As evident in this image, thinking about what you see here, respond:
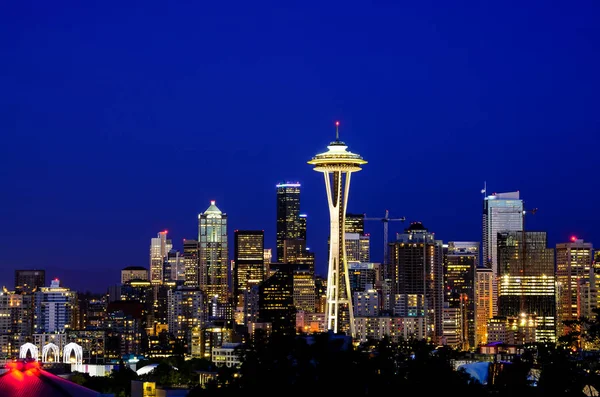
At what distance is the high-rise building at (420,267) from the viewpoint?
137875mm

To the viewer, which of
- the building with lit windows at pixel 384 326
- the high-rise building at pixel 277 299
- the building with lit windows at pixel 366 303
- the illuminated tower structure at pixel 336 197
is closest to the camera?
the illuminated tower structure at pixel 336 197

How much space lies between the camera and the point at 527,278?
144750 mm

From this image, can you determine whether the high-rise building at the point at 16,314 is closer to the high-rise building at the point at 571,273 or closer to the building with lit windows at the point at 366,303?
the building with lit windows at the point at 366,303

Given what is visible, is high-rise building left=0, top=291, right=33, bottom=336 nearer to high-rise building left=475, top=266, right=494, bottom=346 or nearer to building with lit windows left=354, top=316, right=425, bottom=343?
building with lit windows left=354, top=316, right=425, bottom=343

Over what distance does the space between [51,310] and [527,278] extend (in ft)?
177

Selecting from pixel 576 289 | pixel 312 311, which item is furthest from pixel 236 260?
pixel 576 289

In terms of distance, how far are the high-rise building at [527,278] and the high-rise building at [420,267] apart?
833cm

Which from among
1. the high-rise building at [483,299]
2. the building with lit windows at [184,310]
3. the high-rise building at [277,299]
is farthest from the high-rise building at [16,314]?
the high-rise building at [483,299]

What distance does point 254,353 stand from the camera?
33375 mm

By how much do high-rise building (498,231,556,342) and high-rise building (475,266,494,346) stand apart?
242cm

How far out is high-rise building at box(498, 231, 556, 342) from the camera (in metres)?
138

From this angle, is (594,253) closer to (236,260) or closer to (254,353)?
(236,260)

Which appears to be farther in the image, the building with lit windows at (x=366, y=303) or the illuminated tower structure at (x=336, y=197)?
the building with lit windows at (x=366, y=303)

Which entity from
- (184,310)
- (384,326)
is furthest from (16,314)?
(384,326)
